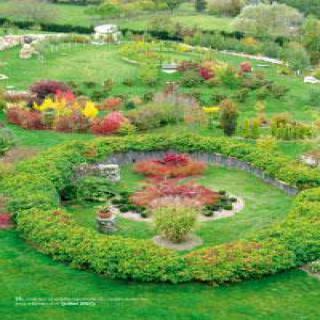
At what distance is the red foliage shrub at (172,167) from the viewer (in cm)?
4450

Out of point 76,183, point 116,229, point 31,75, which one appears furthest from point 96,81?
point 116,229

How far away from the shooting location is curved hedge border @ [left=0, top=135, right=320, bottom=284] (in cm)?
3077

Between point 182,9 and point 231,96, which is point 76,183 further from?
point 182,9

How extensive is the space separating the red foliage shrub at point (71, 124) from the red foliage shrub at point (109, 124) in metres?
0.70

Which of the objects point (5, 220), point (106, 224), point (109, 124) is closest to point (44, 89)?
point (109, 124)

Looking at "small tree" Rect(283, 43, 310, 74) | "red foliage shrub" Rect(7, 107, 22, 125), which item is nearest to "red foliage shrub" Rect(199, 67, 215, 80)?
"small tree" Rect(283, 43, 310, 74)

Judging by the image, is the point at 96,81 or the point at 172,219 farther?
the point at 96,81

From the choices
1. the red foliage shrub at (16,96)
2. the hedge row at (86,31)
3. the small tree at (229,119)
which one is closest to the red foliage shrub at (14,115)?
the red foliage shrub at (16,96)

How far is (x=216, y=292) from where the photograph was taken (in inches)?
1190

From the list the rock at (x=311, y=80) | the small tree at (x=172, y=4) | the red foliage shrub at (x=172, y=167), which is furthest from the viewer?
the small tree at (x=172, y=4)

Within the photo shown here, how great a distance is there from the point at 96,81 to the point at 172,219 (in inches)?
1447

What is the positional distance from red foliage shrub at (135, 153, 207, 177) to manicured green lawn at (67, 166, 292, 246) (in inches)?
21.7

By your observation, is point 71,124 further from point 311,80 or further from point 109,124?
point 311,80

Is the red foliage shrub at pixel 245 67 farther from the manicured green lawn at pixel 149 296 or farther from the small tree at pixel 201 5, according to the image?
the small tree at pixel 201 5
